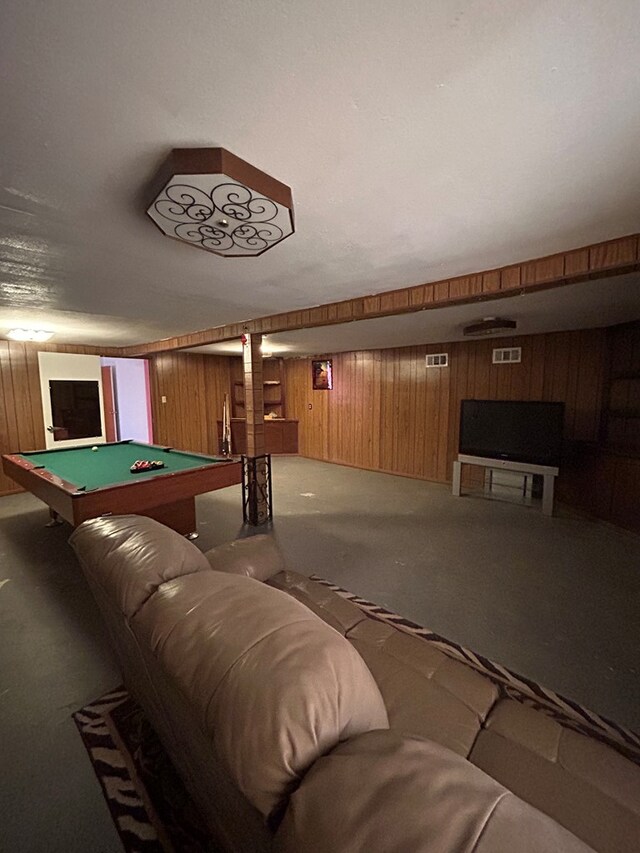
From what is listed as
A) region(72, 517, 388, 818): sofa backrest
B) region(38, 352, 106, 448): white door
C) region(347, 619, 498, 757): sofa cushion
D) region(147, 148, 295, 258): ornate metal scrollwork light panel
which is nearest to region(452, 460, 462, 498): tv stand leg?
region(347, 619, 498, 757): sofa cushion

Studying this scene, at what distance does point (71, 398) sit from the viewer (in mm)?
5348

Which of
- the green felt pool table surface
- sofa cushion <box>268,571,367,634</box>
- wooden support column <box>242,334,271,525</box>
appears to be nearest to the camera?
sofa cushion <box>268,571,367,634</box>

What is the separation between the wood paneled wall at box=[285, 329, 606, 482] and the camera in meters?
4.26

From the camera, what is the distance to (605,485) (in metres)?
3.75

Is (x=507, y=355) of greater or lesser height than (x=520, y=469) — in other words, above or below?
above

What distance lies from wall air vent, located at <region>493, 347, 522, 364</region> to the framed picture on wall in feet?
9.87

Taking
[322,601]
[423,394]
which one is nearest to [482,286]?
[322,601]

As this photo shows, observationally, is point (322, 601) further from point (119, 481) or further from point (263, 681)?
point (119, 481)

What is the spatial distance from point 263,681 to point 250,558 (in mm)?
1154

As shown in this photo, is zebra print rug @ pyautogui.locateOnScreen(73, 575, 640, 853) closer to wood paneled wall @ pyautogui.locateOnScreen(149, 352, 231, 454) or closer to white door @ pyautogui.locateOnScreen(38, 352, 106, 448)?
white door @ pyautogui.locateOnScreen(38, 352, 106, 448)

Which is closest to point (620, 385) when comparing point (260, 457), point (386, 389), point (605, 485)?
point (605, 485)

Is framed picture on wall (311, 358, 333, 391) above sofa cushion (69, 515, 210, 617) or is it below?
above

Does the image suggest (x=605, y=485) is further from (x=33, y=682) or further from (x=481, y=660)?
(x=33, y=682)

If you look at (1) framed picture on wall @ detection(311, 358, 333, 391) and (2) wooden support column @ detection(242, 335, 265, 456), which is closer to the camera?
(2) wooden support column @ detection(242, 335, 265, 456)
